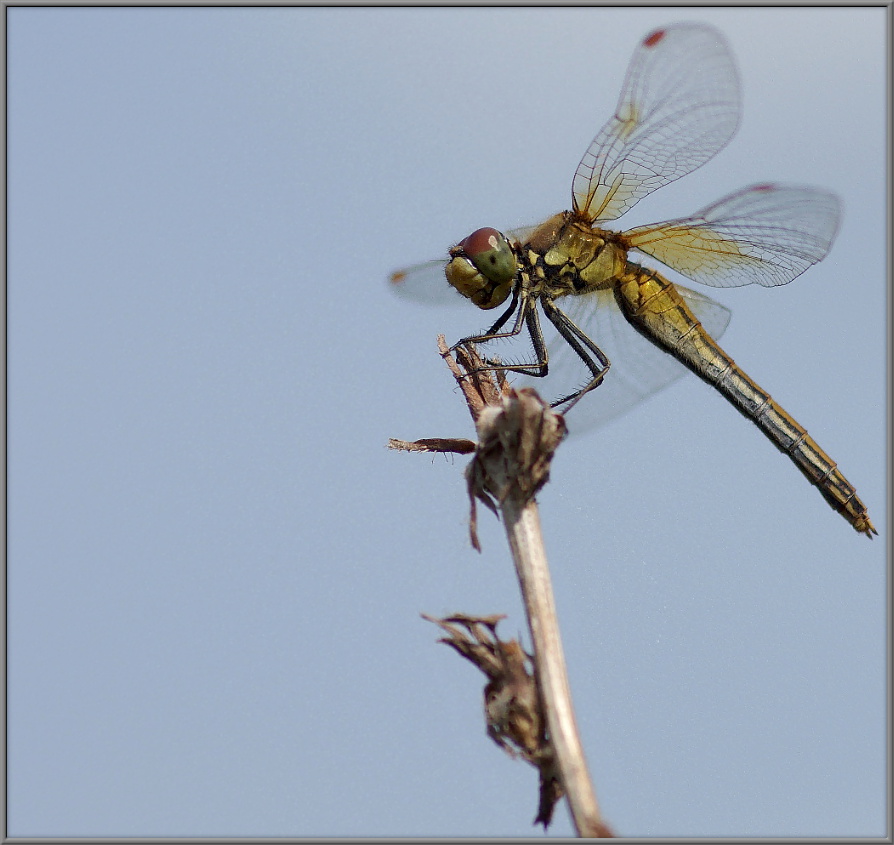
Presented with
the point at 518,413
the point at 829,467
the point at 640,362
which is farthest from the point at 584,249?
the point at 518,413

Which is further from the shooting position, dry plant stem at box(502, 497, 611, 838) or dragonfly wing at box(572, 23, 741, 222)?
dragonfly wing at box(572, 23, 741, 222)

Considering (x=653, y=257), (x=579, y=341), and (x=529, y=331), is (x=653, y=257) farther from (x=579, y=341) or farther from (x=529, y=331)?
(x=529, y=331)

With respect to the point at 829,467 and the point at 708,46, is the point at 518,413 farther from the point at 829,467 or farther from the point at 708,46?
the point at 829,467

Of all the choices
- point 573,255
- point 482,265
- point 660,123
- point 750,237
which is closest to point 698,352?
point 750,237

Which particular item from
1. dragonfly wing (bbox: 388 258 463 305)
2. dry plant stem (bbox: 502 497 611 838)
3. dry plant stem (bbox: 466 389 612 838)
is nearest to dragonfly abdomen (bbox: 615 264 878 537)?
dragonfly wing (bbox: 388 258 463 305)

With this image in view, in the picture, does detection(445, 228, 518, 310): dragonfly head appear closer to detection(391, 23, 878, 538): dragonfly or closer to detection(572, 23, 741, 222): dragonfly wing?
detection(391, 23, 878, 538): dragonfly

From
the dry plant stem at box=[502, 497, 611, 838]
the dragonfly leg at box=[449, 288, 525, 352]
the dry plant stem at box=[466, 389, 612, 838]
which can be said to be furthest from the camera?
the dragonfly leg at box=[449, 288, 525, 352]

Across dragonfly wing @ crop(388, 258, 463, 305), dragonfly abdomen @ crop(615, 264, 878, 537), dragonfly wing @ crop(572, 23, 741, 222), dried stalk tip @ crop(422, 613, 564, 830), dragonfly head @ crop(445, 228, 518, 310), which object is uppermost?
dragonfly wing @ crop(572, 23, 741, 222)

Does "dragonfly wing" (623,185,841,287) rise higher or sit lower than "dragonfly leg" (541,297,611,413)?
higher
